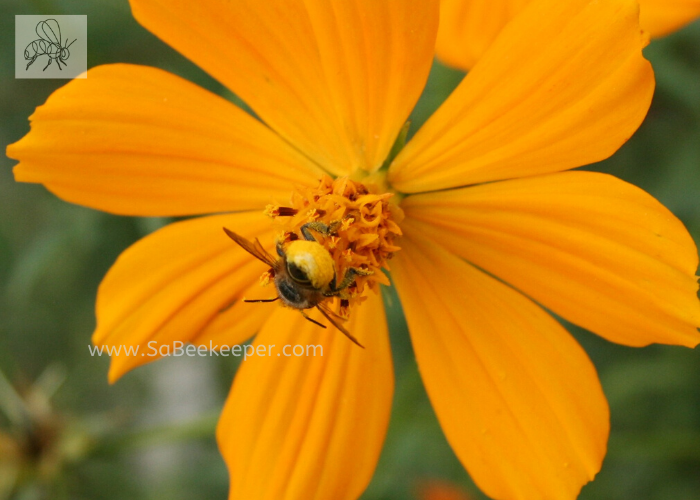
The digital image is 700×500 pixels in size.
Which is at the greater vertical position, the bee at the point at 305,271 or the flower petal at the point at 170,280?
the bee at the point at 305,271

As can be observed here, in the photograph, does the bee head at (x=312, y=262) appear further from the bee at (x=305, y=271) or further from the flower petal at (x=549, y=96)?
the flower petal at (x=549, y=96)

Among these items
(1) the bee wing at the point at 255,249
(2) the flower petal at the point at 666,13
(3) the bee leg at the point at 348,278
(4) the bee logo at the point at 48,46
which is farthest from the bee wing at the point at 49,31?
(2) the flower petal at the point at 666,13

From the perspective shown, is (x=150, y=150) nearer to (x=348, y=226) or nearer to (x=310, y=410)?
(x=348, y=226)

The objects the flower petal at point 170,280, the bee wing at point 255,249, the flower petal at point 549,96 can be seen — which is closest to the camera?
the flower petal at point 549,96

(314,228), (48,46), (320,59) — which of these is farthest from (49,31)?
(314,228)

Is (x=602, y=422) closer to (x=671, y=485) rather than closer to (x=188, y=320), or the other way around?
(x=188, y=320)

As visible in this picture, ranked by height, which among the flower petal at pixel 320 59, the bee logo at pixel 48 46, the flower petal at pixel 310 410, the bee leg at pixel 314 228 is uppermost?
the flower petal at pixel 320 59

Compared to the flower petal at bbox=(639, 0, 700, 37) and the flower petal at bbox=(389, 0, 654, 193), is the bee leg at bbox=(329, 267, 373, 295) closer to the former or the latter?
the flower petal at bbox=(389, 0, 654, 193)
